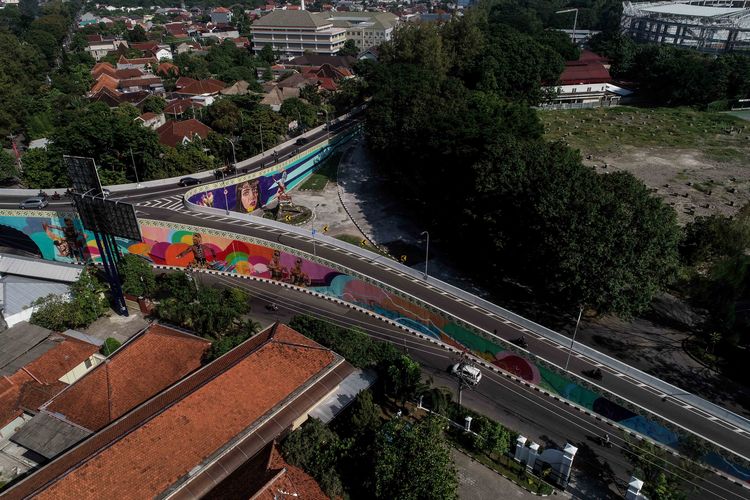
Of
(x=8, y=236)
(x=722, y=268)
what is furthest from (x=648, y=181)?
(x=8, y=236)

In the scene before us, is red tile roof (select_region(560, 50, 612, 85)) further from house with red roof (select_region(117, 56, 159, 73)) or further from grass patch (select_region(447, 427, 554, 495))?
house with red roof (select_region(117, 56, 159, 73))

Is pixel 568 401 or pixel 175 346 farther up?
pixel 175 346

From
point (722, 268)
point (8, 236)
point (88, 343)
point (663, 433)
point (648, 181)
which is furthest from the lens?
point (648, 181)

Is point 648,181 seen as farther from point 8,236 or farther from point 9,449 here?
point 8,236

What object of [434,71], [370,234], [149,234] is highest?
[434,71]

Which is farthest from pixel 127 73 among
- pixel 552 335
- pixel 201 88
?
pixel 552 335
